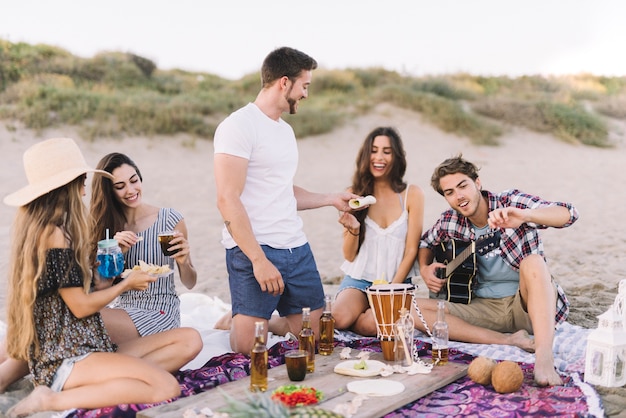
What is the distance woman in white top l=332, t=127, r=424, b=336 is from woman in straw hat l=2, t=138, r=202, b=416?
193cm

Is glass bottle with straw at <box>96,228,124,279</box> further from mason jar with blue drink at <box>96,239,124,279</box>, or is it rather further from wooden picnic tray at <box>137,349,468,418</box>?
wooden picnic tray at <box>137,349,468,418</box>

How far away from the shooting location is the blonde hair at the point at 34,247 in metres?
3.14

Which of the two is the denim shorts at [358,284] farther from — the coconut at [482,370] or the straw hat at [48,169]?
the straw hat at [48,169]

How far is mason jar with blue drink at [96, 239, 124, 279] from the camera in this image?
3531mm

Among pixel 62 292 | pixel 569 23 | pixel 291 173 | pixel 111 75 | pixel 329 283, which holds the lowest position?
pixel 329 283

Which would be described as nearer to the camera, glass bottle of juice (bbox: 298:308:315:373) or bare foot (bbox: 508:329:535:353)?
glass bottle of juice (bbox: 298:308:315:373)

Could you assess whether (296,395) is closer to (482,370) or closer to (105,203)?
(482,370)

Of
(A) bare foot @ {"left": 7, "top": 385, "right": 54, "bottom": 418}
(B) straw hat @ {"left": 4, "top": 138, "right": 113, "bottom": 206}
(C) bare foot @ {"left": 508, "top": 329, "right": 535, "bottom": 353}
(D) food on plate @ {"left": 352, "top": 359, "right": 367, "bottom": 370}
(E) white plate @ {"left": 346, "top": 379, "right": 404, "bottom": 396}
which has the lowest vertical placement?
(A) bare foot @ {"left": 7, "top": 385, "right": 54, "bottom": 418}

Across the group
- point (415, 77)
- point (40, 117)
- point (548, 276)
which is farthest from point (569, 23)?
point (548, 276)

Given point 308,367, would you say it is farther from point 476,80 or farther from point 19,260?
point 476,80

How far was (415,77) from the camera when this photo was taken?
22.1m

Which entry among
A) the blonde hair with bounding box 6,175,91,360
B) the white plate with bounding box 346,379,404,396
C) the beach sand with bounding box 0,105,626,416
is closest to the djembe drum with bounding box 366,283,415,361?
the white plate with bounding box 346,379,404,396

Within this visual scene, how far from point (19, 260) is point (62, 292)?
0.84 ft

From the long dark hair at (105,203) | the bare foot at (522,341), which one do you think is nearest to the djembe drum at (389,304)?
the bare foot at (522,341)
